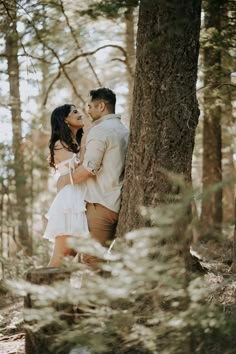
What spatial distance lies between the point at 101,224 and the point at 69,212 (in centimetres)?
34

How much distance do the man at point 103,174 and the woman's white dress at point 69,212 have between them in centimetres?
8

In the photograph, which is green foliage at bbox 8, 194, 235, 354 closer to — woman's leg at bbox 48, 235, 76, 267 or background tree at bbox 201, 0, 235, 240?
woman's leg at bbox 48, 235, 76, 267

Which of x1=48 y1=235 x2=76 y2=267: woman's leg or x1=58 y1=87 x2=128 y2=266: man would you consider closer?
x1=58 y1=87 x2=128 y2=266: man

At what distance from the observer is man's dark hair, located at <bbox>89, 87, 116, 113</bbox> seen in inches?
229

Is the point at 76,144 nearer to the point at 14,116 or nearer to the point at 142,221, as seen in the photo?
the point at 142,221

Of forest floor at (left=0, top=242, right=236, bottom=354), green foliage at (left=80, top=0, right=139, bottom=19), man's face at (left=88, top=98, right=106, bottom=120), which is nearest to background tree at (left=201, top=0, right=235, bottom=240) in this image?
green foliage at (left=80, top=0, right=139, bottom=19)

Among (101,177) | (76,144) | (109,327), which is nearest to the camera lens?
(109,327)

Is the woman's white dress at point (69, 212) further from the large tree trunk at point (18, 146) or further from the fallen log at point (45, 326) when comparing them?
the large tree trunk at point (18, 146)

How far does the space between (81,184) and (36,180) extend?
811 centimetres

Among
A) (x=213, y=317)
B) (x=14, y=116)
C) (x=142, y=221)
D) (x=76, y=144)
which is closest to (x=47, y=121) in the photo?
(x=14, y=116)

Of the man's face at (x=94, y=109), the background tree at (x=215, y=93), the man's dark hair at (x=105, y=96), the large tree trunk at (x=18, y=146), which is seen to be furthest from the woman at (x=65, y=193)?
the large tree trunk at (x=18, y=146)

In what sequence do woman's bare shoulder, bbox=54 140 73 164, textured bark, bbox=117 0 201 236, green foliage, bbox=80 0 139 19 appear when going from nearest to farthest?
1. textured bark, bbox=117 0 201 236
2. woman's bare shoulder, bbox=54 140 73 164
3. green foliage, bbox=80 0 139 19

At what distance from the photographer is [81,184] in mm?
5812

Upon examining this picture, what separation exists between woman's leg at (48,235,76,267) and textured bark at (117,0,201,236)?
0.97m
